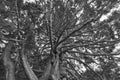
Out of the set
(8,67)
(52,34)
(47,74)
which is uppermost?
(52,34)

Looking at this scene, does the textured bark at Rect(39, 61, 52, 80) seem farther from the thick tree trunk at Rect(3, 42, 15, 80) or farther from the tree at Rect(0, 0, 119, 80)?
the thick tree trunk at Rect(3, 42, 15, 80)

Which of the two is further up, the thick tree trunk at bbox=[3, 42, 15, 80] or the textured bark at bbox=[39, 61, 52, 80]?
the thick tree trunk at bbox=[3, 42, 15, 80]

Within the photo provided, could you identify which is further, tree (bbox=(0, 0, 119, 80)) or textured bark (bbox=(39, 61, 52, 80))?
tree (bbox=(0, 0, 119, 80))

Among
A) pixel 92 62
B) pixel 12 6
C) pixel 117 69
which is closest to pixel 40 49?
pixel 12 6

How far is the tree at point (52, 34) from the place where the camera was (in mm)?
2250

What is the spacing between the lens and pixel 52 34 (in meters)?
2.40


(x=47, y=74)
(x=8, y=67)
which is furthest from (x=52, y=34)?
(x=8, y=67)

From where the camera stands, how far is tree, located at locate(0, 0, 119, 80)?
225 cm

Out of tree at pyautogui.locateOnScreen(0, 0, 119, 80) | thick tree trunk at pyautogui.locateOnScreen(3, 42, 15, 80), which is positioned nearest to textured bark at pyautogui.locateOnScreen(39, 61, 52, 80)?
tree at pyautogui.locateOnScreen(0, 0, 119, 80)

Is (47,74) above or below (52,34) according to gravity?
below

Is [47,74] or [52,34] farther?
[52,34]

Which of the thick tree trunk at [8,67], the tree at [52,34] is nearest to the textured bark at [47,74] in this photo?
the tree at [52,34]

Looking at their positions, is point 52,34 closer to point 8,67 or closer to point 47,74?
point 47,74

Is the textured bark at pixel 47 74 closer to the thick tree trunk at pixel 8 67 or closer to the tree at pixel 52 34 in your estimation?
the tree at pixel 52 34
